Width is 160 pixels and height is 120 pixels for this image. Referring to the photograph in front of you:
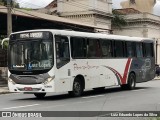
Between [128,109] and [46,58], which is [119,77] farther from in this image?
[128,109]

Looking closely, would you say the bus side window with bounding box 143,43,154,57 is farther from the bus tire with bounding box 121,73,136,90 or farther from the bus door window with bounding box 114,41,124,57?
the bus door window with bounding box 114,41,124,57

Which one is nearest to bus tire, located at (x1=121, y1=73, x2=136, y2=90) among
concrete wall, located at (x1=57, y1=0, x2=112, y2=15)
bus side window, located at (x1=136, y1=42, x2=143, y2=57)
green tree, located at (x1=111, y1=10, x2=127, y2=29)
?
bus side window, located at (x1=136, y1=42, x2=143, y2=57)

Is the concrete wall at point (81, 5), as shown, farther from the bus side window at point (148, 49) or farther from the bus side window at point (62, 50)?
the bus side window at point (62, 50)

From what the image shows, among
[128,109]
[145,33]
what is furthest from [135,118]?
[145,33]

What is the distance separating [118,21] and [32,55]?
163 ft

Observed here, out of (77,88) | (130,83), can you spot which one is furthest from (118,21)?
(77,88)

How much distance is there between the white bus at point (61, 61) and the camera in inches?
765

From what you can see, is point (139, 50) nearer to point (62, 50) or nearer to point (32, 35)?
point (62, 50)

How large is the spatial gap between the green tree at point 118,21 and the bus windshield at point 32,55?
47126mm

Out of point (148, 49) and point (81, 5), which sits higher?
point (81, 5)

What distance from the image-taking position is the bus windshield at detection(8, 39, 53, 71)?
766 inches

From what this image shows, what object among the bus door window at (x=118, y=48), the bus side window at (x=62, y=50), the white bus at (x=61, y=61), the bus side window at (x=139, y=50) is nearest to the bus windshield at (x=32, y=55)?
the white bus at (x=61, y=61)

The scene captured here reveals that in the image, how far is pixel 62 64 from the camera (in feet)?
65.4

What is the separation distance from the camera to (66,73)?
20250 millimetres
